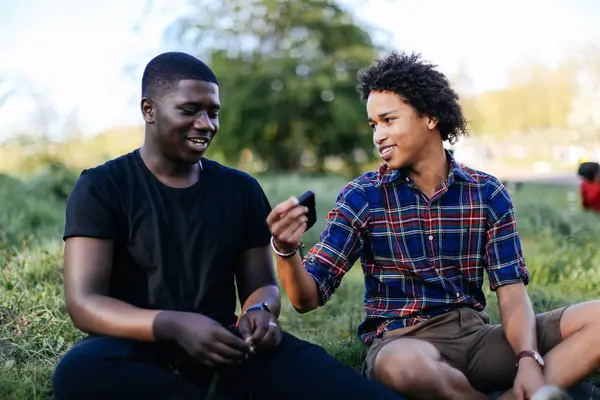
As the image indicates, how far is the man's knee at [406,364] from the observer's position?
2662mm

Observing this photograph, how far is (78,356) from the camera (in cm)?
232

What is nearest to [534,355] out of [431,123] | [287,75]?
[431,123]

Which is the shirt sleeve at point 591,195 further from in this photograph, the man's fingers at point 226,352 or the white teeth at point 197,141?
the man's fingers at point 226,352

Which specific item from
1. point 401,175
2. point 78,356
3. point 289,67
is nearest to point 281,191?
point 401,175

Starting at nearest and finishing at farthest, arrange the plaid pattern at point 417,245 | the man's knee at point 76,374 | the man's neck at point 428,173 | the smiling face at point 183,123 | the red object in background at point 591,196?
the man's knee at point 76,374 < the smiling face at point 183,123 < the plaid pattern at point 417,245 < the man's neck at point 428,173 < the red object in background at point 591,196

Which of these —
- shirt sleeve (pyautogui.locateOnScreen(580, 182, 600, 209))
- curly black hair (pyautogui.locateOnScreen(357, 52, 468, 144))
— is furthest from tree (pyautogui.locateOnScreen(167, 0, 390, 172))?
curly black hair (pyautogui.locateOnScreen(357, 52, 468, 144))

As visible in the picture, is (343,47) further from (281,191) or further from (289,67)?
(281,191)

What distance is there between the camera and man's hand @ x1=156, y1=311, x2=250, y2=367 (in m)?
2.30

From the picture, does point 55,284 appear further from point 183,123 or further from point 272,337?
point 272,337

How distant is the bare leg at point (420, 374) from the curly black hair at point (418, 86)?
3.04 ft

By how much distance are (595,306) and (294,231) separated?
119 centimetres

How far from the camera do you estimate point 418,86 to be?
10.1ft

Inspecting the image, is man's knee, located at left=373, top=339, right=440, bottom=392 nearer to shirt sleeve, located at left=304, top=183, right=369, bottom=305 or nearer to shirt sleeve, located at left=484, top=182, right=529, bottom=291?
shirt sleeve, located at left=304, top=183, right=369, bottom=305

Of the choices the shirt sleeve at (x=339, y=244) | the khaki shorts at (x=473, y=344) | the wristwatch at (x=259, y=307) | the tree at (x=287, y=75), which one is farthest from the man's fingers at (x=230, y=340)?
the tree at (x=287, y=75)
